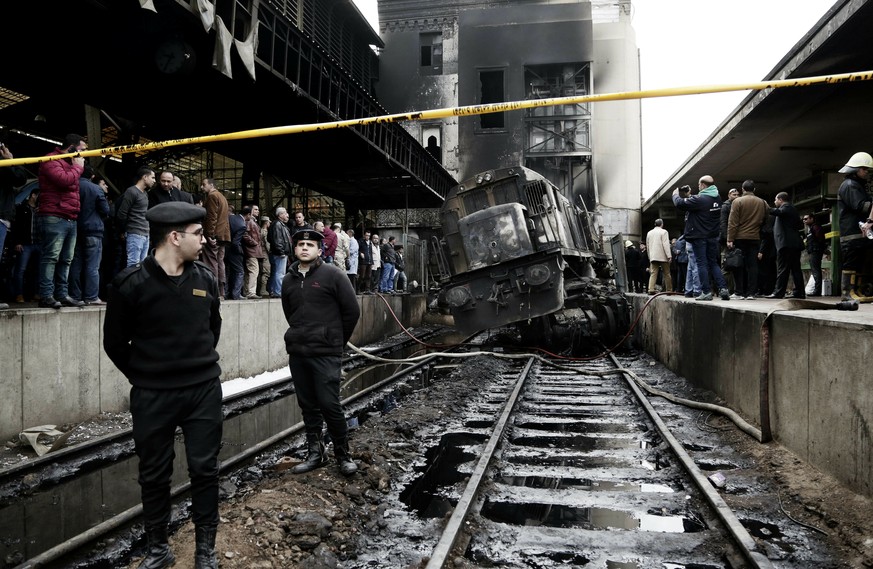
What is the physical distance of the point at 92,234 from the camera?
271 inches

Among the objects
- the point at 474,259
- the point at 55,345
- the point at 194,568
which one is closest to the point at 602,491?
the point at 194,568

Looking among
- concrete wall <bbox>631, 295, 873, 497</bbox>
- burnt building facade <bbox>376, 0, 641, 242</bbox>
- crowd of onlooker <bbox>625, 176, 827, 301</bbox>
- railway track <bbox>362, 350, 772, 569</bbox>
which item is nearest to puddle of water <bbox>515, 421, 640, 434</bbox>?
railway track <bbox>362, 350, 772, 569</bbox>

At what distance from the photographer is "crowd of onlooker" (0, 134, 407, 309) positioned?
20.6 ft

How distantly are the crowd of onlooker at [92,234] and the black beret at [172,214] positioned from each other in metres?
4.21

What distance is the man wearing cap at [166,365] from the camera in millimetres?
2900

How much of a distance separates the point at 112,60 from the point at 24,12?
4.98 feet

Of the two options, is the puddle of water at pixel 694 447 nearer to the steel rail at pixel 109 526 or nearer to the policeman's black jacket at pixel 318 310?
the policeman's black jacket at pixel 318 310

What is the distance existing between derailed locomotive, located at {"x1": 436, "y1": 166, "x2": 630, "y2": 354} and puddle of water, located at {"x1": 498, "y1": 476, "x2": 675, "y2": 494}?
5582 millimetres

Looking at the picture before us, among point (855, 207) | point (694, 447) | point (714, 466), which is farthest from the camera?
point (855, 207)

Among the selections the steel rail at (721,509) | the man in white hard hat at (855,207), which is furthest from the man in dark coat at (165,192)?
the man in white hard hat at (855,207)

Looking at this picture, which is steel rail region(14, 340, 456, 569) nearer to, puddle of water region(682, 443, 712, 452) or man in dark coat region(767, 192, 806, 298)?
puddle of water region(682, 443, 712, 452)

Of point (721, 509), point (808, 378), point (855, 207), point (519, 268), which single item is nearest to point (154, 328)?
point (721, 509)

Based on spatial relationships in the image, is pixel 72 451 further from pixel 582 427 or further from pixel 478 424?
pixel 582 427

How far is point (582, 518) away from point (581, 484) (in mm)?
611
